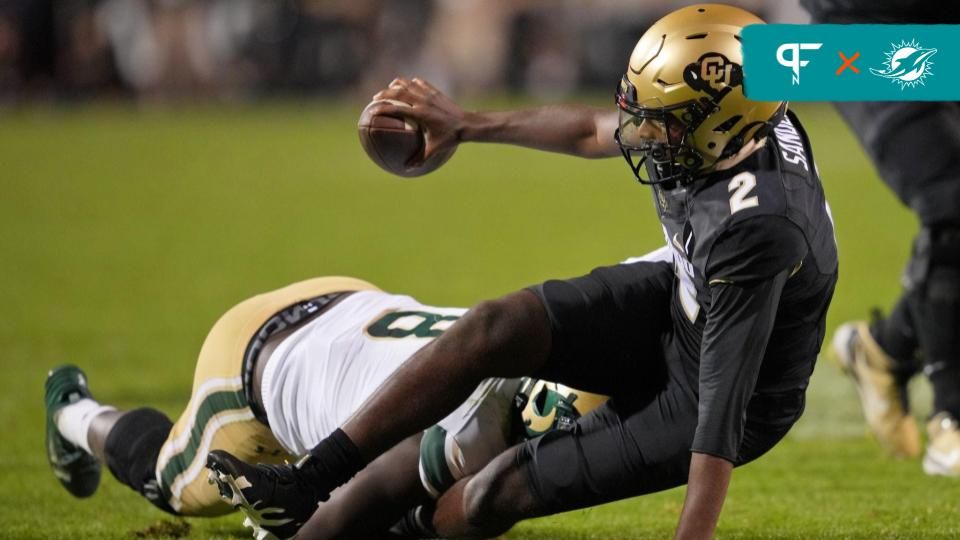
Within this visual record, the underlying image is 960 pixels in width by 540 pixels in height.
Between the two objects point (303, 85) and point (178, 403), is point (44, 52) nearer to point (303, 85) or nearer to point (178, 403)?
point (303, 85)

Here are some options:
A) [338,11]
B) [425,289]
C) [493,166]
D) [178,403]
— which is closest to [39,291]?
[425,289]

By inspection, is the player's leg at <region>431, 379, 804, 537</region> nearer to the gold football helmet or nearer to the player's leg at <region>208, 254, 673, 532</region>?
the player's leg at <region>208, 254, 673, 532</region>

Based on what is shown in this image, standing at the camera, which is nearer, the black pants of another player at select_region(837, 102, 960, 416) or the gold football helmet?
the gold football helmet

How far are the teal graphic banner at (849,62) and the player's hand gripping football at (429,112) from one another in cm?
96

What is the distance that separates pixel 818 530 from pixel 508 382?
108 cm

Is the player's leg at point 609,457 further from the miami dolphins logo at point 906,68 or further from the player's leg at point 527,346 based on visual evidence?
the miami dolphins logo at point 906,68

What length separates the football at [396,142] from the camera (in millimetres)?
4555

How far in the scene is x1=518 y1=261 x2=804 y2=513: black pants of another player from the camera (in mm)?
4152

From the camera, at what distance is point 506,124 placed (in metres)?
4.63

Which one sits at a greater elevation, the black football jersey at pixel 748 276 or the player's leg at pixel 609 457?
the black football jersey at pixel 748 276

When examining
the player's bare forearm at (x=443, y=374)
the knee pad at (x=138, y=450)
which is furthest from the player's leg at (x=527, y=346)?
the knee pad at (x=138, y=450)

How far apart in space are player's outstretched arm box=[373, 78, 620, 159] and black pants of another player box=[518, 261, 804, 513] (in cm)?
51

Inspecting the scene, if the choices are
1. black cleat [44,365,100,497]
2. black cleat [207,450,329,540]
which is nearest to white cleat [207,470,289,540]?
black cleat [207,450,329,540]

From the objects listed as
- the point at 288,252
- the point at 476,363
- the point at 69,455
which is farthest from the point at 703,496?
the point at 288,252
